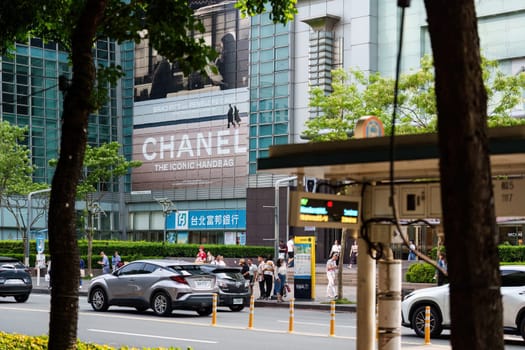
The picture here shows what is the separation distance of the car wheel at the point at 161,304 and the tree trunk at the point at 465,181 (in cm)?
2282

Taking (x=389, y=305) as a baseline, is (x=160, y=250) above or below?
above

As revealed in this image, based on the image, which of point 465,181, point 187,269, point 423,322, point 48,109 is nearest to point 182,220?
point 48,109

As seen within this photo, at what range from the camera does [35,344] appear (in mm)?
13516

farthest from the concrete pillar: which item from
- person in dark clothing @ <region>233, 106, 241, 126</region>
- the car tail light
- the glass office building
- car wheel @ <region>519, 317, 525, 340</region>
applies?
the glass office building

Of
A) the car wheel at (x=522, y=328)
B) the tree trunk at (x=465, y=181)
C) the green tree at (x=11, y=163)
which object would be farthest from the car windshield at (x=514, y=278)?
the green tree at (x=11, y=163)

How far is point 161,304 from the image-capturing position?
27719mm

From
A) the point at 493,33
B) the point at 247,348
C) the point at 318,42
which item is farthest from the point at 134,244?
the point at 247,348

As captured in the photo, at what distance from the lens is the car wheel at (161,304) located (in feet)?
90.1

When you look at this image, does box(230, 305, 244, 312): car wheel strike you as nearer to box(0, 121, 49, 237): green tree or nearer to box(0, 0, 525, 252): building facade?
box(0, 0, 525, 252): building facade

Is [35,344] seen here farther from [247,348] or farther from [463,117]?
[463,117]

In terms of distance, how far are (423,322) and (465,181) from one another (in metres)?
17.5

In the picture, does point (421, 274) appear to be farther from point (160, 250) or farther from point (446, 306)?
point (160, 250)

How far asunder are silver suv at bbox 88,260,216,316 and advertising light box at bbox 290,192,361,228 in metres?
18.7

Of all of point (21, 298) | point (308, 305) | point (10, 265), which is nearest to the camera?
point (10, 265)
